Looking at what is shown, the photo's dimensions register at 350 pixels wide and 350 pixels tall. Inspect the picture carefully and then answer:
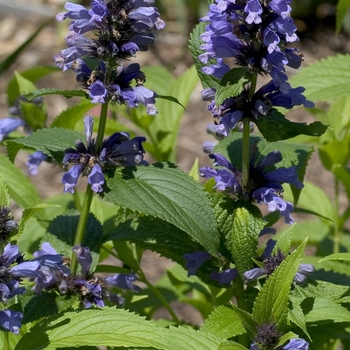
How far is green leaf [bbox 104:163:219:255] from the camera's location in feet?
6.58

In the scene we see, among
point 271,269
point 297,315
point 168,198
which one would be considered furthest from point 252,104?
point 297,315

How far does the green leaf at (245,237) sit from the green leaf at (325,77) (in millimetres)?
776

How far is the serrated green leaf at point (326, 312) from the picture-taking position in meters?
2.01

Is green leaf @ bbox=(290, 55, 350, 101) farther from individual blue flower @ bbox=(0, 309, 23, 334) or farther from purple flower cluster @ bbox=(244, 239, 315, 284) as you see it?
individual blue flower @ bbox=(0, 309, 23, 334)

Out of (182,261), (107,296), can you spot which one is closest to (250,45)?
(182,261)

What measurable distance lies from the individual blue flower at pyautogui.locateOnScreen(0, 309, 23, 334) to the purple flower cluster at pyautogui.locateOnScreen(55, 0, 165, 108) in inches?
24.5

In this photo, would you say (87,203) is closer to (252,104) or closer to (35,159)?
(252,104)

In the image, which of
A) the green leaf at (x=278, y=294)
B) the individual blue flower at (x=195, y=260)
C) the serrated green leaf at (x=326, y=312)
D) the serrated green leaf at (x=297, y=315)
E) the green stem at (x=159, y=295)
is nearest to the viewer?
the green leaf at (x=278, y=294)

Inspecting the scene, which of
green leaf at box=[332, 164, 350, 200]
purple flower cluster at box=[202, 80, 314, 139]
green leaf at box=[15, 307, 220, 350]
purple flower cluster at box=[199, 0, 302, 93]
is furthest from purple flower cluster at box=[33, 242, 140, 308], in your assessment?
green leaf at box=[332, 164, 350, 200]

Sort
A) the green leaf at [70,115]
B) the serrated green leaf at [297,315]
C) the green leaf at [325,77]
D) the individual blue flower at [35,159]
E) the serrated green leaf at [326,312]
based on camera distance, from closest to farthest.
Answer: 1. the serrated green leaf at [297,315]
2. the serrated green leaf at [326,312]
3. the green leaf at [325,77]
4. the green leaf at [70,115]
5. the individual blue flower at [35,159]

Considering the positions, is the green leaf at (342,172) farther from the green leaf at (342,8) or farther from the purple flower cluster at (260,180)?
the purple flower cluster at (260,180)

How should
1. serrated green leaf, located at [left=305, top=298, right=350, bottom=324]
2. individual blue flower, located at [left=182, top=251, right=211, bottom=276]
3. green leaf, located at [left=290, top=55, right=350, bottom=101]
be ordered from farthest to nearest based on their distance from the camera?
green leaf, located at [left=290, top=55, right=350, bottom=101]
individual blue flower, located at [left=182, top=251, right=211, bottom=276]
serrated green leaf, located at [left=305, top=298, right=350, bottom=324]

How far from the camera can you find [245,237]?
210cm

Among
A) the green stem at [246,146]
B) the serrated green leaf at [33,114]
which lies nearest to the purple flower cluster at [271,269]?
the green stem at [246,146]
